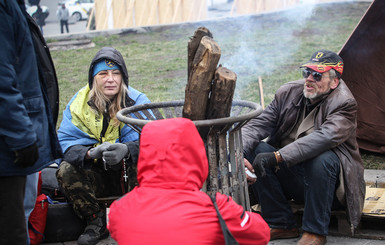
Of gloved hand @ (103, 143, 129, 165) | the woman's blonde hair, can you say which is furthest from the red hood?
the woman's blonde hair

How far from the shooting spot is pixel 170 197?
7.14ft

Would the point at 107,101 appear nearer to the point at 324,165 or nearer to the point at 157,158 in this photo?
the point at 324,165

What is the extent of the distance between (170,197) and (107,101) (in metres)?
1.88

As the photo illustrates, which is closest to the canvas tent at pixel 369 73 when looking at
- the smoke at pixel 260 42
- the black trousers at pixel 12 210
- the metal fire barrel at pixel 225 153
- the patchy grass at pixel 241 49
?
the patchy grass at pixel 241 49

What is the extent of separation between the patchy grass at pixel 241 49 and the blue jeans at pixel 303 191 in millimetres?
1733

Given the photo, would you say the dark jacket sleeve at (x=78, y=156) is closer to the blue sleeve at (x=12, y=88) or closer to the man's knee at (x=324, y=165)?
the blue sleeve at (x=12, y=88)

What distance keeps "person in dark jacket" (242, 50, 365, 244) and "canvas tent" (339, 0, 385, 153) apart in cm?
119

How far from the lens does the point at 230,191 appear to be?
302 centimetres

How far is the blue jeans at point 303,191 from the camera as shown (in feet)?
11.4

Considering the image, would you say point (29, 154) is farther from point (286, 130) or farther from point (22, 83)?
point (286, 130)

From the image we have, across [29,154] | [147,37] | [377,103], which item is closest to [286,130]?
[377,103]

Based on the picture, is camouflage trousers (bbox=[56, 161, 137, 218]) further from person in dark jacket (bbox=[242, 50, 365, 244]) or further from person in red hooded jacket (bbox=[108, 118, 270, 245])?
person in red hooded jacket (bbox=[108, 118, 270, 245])

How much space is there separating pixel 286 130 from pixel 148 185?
6.44ft

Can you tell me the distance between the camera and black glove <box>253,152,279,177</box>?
11.6 ft
